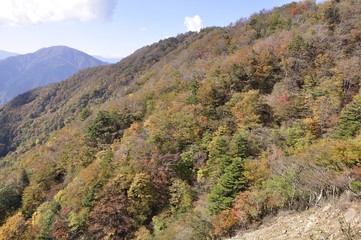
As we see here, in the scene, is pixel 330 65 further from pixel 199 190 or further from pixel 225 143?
pixel 199 190

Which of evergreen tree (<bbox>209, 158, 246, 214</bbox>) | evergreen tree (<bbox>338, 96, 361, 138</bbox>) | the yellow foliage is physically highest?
evergreen tree (<bbox>338, 96, 361, 138</bbox>)

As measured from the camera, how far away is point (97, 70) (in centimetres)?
16162

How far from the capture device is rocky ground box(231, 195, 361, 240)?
12719 millimetres

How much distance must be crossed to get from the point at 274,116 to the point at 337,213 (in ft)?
85.0

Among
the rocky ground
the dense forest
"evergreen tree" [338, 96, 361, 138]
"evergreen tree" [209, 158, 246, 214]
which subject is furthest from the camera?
"evergreen tree" [338, 96, 361, 138]

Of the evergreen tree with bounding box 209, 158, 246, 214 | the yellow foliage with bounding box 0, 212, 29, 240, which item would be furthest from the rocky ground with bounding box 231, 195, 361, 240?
the yellow foliage with bounding box 0, 212, 29, 240

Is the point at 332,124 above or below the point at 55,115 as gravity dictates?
below

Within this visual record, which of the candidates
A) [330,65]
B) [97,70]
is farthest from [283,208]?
[97,70]

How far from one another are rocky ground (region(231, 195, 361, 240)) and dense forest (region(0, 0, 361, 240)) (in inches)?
46.6

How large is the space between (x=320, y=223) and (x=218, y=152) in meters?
18.4

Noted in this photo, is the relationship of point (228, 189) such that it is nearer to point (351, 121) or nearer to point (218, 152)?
point (218, 152)

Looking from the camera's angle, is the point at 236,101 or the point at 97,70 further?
the point at 97,70

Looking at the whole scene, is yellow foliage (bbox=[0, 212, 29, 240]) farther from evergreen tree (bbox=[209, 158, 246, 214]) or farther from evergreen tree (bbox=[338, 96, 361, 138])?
evergreen tree (bbox=[338, 96, 361, 138])

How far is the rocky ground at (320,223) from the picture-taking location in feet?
41.7
